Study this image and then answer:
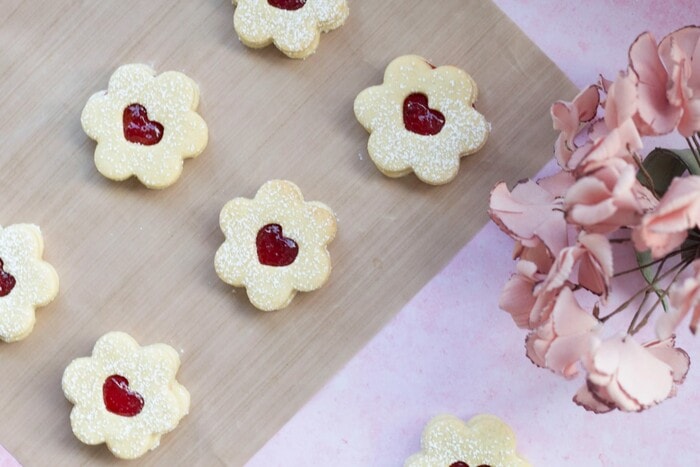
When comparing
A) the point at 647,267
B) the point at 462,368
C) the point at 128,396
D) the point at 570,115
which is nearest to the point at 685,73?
the point at 570,115

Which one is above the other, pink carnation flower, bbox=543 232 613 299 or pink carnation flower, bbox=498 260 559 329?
pink carnation flower, bbox=543 232 613 299

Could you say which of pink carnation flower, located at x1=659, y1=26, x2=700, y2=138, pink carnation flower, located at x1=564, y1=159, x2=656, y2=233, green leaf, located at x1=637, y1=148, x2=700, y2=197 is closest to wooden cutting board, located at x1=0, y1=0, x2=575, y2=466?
green leaf, located at x1=637, y1=148, x2=700, y2=197

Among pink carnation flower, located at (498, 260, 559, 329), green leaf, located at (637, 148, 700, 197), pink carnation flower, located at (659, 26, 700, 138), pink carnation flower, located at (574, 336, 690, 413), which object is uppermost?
pink carnation flower, located at (659, 26, 700, 138)

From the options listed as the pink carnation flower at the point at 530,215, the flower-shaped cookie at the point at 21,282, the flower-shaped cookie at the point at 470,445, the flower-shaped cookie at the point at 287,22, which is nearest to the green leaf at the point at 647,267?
the pink carnation flower at the point at 530,215

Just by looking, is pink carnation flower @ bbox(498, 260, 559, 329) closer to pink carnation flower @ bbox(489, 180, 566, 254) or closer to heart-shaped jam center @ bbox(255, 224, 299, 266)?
pink carnation flower @ bbox(489, 180, 566, 254)

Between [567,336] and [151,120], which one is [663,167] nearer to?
[567,336]

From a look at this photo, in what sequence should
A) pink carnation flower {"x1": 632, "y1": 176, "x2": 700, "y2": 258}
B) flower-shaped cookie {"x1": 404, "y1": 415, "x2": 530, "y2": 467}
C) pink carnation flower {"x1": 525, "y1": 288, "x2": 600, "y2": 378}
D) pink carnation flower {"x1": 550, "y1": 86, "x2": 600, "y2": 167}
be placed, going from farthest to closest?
flower-shaped cookie {"x1": 404, "y1": 415, "x2": 530, "y2": 467} < pink carnation flower {"x1": 550, "y1": 86, "x2": 600, "y2": 167} < pink carnation flower {"x1": 525, "y1": 288, "x2": 600, "y2": 378} < pink carnation flower {"x1": 632, "y1": 176, "x2": 700, "y2": 258}
